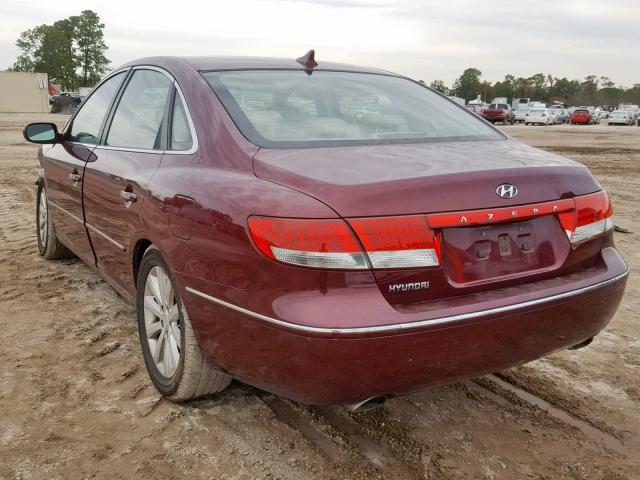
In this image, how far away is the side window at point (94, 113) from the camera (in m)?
4.07

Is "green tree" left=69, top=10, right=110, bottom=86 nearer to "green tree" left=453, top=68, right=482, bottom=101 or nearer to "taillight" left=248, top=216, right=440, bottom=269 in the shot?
"green tree" left=453, top=68, right=482, bottom=101

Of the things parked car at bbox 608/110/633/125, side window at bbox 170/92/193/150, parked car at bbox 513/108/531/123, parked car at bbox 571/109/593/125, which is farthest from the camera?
parked car at bbox 608/110/633/125

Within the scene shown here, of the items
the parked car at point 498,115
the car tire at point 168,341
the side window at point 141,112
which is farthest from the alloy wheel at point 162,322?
the parked car at point 498,115

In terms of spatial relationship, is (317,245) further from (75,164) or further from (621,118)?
(621,118)

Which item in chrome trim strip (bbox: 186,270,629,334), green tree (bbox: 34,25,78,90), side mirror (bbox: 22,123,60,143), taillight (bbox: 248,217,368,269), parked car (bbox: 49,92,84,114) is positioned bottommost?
parked car (bbox: 49,92,84,114)

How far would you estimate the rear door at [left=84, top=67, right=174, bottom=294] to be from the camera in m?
3.16

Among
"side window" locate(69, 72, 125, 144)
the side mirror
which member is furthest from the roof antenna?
the side mirror

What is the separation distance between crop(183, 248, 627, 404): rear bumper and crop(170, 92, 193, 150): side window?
0.72m

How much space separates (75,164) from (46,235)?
5.24 ft

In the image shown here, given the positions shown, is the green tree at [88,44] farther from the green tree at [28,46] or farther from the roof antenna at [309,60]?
the roof antenna at [309,60]

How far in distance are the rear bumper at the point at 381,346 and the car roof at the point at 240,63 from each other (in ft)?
4.10

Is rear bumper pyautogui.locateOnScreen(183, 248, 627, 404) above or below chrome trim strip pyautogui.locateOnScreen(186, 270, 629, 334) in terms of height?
below

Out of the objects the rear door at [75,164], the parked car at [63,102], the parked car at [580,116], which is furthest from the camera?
the parked car at [580,116]

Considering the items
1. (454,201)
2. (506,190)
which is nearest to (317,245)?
(454,201)
